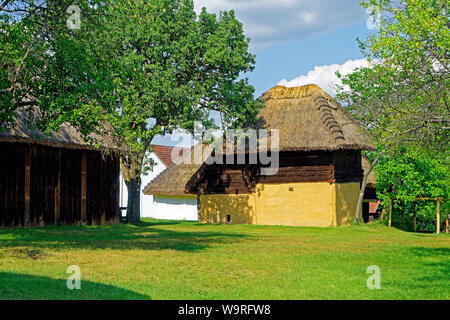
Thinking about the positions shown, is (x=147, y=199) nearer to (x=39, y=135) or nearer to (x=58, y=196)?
(x=58, y=196)

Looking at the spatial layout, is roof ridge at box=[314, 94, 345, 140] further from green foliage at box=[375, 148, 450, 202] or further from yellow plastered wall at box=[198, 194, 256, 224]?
yellow plastered wall at box=[198, 194, 256, 224]

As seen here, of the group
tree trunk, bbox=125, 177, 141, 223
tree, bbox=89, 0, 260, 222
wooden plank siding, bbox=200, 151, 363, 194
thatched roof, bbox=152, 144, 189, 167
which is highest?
tree, bbox=89, 0, 260, 222

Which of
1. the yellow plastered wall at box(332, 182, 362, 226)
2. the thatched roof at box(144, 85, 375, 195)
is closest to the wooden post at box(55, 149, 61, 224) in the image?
the thatched roof at box(144, 85, 375, 195)

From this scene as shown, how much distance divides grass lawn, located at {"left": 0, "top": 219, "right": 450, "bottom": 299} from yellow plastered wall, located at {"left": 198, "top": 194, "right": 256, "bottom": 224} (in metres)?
12.3

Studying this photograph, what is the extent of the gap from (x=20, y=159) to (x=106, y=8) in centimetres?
860

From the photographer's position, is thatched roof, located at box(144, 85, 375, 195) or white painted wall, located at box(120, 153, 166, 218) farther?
white painted wall, located at box(120, 153, 166, 218)

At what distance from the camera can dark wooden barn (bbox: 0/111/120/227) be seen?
2108cm

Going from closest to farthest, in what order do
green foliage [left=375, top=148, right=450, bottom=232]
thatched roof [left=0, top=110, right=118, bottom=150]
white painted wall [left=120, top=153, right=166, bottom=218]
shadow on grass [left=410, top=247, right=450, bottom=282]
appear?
shadow on grass [left=410, top=247, right=450, bottom=282] < thatched roof [left=0, top=110, right=118, bottom=150] < green foliage [left=375, top=148, right=450, bottom=232] < white painted wall [left=120, top=153, right=166, bottom=218]

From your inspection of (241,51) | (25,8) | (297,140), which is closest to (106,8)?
(25,8)

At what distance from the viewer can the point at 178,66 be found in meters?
26.9

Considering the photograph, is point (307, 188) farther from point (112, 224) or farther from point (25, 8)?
point (25, 8)

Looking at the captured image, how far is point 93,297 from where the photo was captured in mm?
8203

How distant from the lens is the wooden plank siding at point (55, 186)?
2123cm

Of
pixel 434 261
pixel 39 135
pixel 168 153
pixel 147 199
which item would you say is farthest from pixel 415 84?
pixel 168 153
